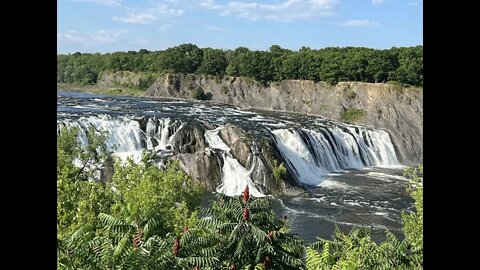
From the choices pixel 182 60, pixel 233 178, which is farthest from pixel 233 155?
pixel 182 60

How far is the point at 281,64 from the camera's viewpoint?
251ft

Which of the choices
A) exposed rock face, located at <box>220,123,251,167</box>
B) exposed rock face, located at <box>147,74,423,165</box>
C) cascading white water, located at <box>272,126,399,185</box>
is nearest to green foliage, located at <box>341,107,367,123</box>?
exposed rock face, located at <box>147,74,423,165</box>

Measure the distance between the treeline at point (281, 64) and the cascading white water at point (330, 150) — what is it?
11.5m

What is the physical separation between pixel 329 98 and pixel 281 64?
1171 centimetres

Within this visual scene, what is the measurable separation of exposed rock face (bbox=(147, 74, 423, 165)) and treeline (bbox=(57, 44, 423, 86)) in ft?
6.92

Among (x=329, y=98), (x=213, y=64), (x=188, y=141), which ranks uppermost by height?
(x=213, y=64)

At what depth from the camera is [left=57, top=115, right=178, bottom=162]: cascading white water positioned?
39.1 m

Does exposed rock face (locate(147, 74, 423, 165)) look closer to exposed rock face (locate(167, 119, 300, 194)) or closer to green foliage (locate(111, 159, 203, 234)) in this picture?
exposed rock face (locate(167, 119, 300, 194))

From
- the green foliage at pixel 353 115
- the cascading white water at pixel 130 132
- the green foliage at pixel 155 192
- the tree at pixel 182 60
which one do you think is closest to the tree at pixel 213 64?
Result: the tree at pixel 182 60

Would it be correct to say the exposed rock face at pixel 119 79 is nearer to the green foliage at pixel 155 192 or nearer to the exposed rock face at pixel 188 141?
the exposed rock face at pixel 188 141

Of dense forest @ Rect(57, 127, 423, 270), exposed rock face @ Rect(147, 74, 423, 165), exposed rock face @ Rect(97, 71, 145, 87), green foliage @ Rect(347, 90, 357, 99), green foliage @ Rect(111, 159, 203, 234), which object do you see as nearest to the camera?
dense forest @ Rect(57, 127, 423, 270)

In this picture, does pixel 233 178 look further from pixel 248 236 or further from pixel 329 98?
pixel 329 98

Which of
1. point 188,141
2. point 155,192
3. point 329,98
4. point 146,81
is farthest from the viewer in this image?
point 146,81

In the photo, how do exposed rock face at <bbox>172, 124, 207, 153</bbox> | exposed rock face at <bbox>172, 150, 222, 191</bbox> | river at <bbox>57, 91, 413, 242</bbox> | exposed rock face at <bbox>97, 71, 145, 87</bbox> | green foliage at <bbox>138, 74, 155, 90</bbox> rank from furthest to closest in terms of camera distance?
exposed rock face at <bbox>97, 71, 145, 87</bbox>, green foliage at <bbox>138, 74, 155, 90</bbox>, exposed rock face at <bbox>172, 124, 207, 153</bbox>, exposed rock face at <bbox>172, 150, 222, 191</bbox>, river at <bbox>57, 91, 413, 242</bbox>
